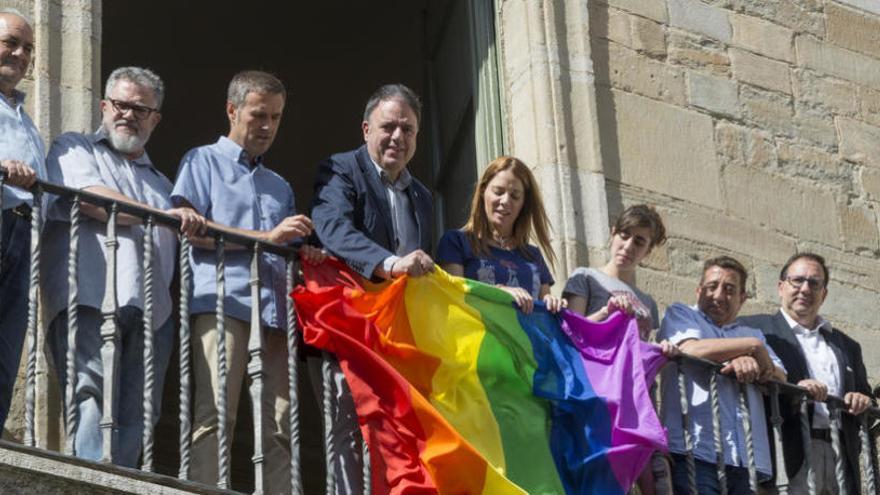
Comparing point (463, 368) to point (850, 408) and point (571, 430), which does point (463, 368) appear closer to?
point (571, 430)

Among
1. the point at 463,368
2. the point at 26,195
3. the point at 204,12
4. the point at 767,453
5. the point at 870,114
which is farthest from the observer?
the point at 204,12

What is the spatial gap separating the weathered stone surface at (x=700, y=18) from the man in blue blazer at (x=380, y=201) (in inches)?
85.6

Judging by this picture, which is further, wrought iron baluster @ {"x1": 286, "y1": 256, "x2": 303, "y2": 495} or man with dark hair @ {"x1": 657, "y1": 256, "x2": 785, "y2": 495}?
man with dark hair @ {"x1": 657, "y1": 256, "x2": 785, "y2": 495}

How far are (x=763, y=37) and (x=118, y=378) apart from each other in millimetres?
3865

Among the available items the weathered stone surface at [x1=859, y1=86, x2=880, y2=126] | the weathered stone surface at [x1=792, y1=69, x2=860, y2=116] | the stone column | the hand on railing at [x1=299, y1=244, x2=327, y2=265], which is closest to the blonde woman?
the hand on railing at [x1=299, y1=244, x2=327, y2=265]

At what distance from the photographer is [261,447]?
6.79 meters

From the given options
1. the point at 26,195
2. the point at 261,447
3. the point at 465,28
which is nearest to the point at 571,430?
the point at 261,447

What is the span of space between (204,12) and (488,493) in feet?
19.2

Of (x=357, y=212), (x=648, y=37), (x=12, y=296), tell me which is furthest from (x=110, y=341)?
(x=648, y=37)

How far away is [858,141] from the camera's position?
31.6 ft

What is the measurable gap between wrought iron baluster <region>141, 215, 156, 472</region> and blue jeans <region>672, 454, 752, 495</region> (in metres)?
1.85

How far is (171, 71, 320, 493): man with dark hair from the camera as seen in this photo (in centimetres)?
690

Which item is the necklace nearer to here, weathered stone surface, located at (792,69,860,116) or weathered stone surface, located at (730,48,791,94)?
weathered stone surface, located at (730,48,791,94)

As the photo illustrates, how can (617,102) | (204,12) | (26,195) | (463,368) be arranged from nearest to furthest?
1. (26,195)
2. (463,368)
3. (617,102)
4. (204,12)
